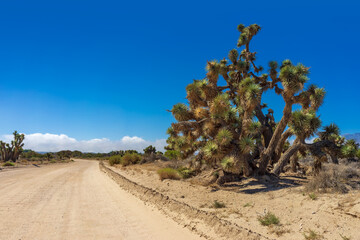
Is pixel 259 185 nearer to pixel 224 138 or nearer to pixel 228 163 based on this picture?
pixel 228 163

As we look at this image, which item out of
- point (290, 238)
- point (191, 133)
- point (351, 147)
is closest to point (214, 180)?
point (191, 133)

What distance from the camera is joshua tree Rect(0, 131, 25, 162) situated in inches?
1745

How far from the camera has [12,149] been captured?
149ft

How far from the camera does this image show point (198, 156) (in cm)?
1260

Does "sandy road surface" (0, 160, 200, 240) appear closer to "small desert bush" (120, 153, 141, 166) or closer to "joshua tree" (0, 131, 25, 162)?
"small desert bush" (120, 153, 141, 166)

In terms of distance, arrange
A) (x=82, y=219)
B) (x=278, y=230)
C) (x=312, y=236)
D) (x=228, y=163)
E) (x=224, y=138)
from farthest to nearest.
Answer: (x=224, y=138) → (x=228, y=163) → (x=82, y=219) → (x=278, y=230) → (x=312, y=236)

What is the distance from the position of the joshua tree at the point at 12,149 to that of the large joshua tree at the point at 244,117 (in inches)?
1765

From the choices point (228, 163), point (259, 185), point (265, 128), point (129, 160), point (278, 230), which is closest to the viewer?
point (278, 230)

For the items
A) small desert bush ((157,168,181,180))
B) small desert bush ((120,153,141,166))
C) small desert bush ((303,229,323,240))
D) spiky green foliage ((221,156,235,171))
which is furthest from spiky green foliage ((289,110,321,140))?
small desert bush ((120,153,141,166))

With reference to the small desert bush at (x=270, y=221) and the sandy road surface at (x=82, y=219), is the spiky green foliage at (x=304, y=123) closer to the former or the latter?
the small desert bush at (x=270, y=221)

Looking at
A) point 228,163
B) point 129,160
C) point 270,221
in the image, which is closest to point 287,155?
point 228,163

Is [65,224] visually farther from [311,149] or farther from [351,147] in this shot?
[351,147]

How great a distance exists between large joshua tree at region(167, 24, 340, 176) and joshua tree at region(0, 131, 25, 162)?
44828 mm

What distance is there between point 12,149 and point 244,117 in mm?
50356
